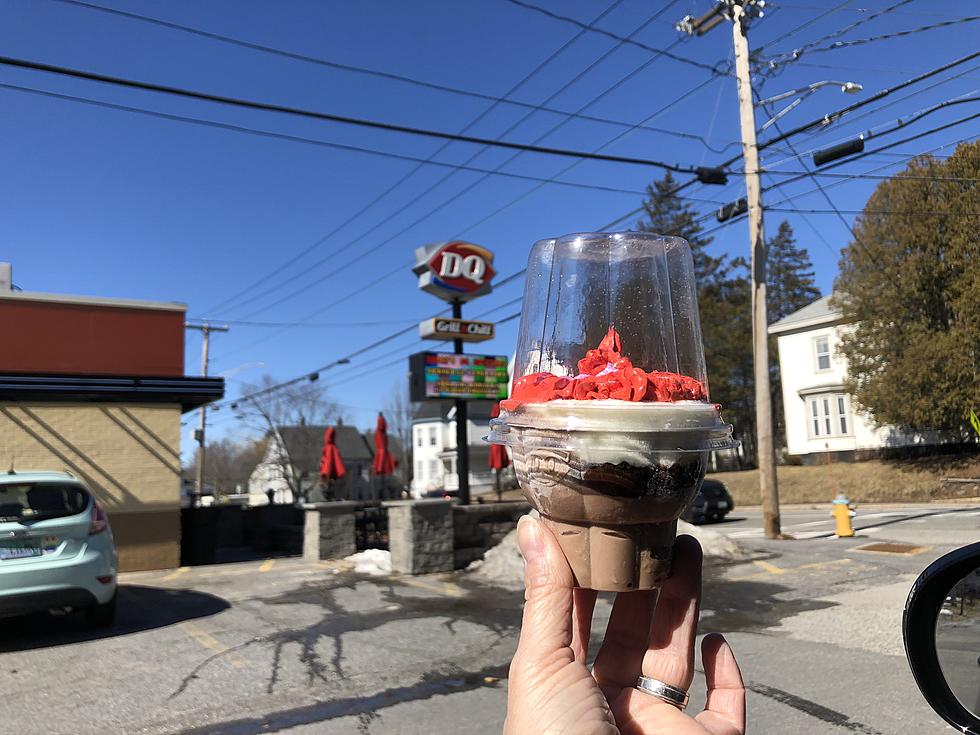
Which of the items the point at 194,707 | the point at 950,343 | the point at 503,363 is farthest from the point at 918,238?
the point at 194,707

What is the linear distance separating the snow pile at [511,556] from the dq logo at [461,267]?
A: 5.53 meters

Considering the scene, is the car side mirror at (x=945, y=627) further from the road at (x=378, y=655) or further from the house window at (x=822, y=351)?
the house window at (x=822, y=351)

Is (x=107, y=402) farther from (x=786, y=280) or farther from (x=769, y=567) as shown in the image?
(x=786, y=280)

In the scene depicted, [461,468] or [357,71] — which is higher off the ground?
[357,71]

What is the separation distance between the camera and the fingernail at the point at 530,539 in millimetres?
1507

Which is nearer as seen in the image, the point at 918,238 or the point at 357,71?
the point at 357,71

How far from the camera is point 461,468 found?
1258 cm

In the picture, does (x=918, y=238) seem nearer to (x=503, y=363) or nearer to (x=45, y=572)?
(x=503, y=363)

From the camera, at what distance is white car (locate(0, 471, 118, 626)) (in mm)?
6406

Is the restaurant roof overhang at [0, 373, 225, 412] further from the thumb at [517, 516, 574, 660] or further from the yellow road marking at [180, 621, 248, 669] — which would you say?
the thumb at [517, 516, 574, 660]

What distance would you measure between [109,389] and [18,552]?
6.06 meters

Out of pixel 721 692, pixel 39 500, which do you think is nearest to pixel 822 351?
pixel 39 500

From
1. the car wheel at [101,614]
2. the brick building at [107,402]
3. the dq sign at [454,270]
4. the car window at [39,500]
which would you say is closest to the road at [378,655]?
the car wheel at [101,614]

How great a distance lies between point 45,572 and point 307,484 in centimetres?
5029
